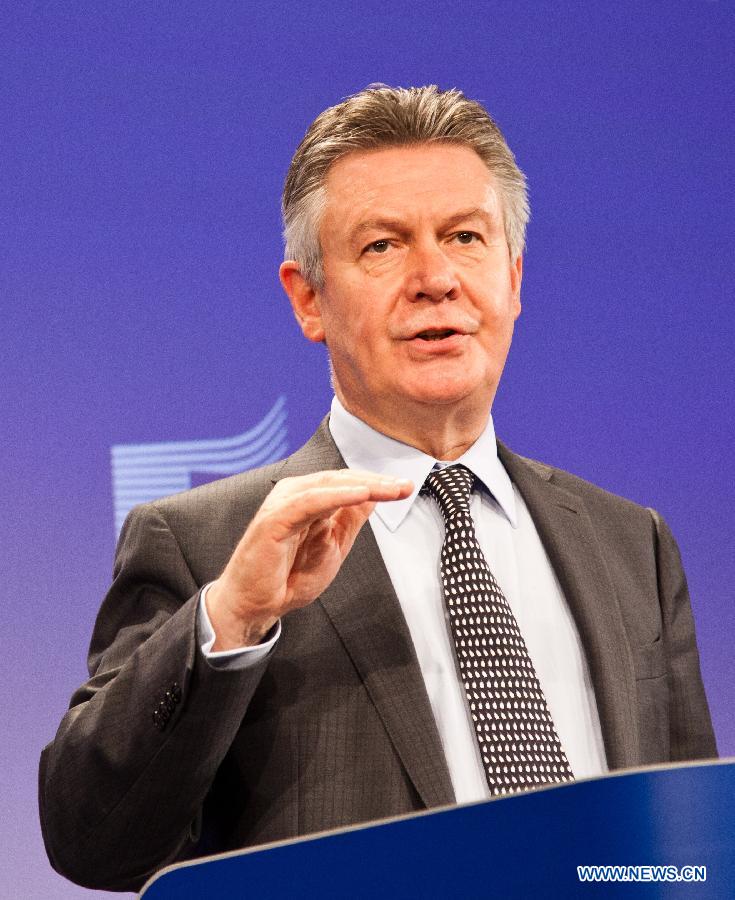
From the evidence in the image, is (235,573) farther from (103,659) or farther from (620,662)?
(620,662)

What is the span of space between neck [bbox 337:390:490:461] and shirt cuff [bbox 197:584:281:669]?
1.62ft

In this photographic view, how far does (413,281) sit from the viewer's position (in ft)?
5.55

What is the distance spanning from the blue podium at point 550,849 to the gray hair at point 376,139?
45.2 inches

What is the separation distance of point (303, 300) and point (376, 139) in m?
0.26

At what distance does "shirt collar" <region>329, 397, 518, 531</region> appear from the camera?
1743 millimetres

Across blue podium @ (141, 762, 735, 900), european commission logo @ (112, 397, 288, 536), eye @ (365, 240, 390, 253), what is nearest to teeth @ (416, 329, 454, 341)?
eye @ (365, 240, 390, 253)

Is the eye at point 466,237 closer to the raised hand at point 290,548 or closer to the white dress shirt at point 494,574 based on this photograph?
the white dress shirt at point 494,574

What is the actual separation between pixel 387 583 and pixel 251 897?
81cm

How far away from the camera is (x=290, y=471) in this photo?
174cm

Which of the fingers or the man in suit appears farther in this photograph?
the man in suit

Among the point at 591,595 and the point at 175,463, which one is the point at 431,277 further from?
the point at 175,463

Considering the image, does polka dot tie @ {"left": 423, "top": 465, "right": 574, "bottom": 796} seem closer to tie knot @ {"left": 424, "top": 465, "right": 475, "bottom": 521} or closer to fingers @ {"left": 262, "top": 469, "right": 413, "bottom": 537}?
tie knot @ {"left": 424, "top": 465, "right": 475, "bottom": 521}

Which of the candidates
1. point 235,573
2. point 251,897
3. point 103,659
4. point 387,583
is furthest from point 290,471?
point 251,897

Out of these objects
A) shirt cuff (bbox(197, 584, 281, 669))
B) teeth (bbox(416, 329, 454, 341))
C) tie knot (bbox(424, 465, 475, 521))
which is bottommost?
shirt cuff (bbox(197, 584, 281, 669))
